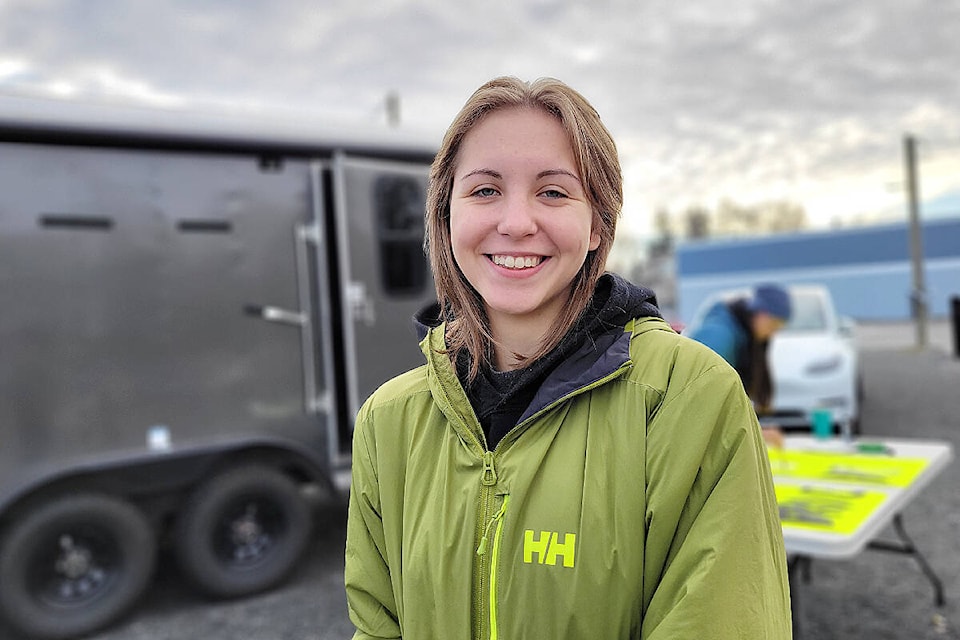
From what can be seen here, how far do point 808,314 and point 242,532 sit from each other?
6.94 metres

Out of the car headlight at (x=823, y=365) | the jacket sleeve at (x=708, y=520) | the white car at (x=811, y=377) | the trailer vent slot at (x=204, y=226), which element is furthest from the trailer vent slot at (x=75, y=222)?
the car headlight at (x=823, y=365)

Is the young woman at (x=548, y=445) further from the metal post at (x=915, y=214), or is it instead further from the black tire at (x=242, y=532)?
the metal post at (x=915, y=214)

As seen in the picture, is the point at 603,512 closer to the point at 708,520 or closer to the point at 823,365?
the point at 708,520

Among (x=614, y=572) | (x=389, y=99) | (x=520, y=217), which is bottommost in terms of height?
(x=614, y=572)

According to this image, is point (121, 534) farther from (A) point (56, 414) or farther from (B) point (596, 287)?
(B) point (596, 287)

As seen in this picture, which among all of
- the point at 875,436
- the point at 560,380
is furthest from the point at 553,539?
the point at 875,436

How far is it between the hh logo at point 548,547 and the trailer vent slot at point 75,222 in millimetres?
4030

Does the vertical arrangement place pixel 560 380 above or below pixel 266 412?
above

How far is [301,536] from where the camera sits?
502cm

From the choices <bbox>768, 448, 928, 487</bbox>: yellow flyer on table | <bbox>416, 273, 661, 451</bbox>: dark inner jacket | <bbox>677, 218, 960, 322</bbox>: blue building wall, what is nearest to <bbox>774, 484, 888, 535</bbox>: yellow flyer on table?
<bbox>768, 448, 928, 487</bbox>: yellow flyer on table

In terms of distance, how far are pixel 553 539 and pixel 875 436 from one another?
28.0ft

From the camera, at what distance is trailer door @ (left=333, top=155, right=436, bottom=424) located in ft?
17.2

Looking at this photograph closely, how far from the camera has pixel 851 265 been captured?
33.5m

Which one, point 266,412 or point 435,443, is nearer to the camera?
point 435,443
